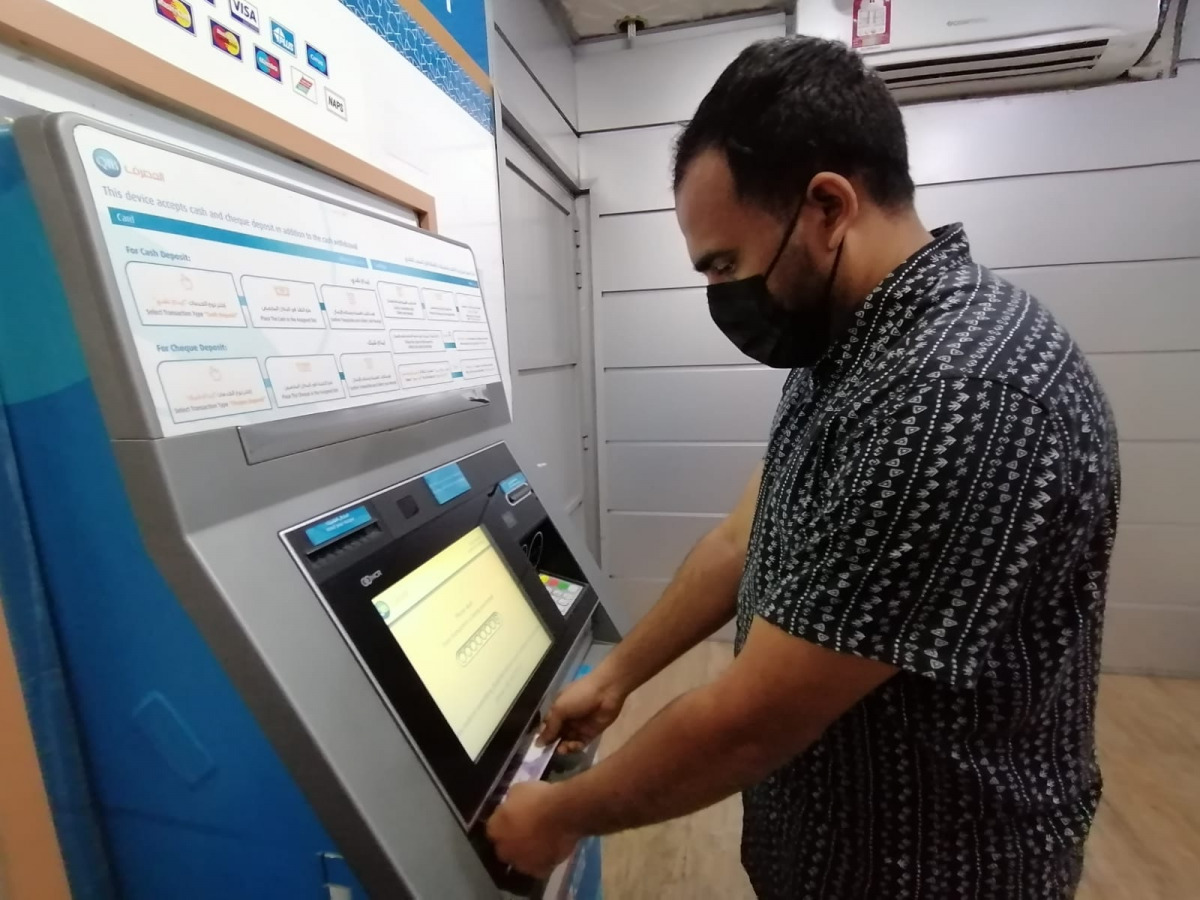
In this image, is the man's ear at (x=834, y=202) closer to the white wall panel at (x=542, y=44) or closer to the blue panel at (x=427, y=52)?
the blue panel at (x=427, y=52)

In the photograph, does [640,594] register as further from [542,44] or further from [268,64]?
[268,64]

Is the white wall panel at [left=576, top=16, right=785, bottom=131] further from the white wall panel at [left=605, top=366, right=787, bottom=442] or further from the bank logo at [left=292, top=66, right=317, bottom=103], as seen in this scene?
the bank logo at [left=292, top=66, right=317, bottom=103]

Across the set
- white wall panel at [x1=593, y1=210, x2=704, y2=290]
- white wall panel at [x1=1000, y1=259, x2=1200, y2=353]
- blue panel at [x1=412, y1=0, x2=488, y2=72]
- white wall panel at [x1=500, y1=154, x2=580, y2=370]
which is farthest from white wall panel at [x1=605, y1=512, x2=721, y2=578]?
blue panel at [x1=412, y1=0, x2=488, y2=72]

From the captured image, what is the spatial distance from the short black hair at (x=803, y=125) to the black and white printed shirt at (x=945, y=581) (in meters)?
0.12

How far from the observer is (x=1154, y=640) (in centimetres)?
291

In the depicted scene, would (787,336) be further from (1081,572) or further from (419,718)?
(419,718)

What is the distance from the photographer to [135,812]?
0.60 m

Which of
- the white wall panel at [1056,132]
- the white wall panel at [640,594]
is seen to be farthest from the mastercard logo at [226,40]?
the white wall panel at [640,594]

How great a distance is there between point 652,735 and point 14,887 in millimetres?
559

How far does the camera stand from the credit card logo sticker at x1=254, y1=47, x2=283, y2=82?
85cm

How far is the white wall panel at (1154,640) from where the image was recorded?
2871mm

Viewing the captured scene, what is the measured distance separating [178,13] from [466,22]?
39.8 inches

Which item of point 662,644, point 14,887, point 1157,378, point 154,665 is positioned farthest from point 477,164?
point 1157,378

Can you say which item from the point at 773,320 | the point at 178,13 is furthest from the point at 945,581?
the point at 178,13
